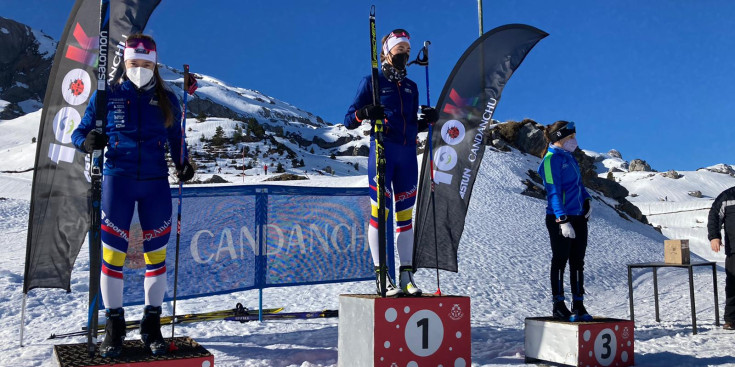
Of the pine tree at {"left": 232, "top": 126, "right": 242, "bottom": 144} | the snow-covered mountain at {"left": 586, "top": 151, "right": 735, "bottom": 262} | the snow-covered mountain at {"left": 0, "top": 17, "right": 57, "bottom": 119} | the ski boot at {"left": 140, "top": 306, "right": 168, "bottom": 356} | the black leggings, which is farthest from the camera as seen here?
the snow-covered mountain at {"left": 0, "top": 17, "right": 57, "bottom": 119}

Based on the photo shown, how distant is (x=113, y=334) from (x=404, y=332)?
71.3 inches

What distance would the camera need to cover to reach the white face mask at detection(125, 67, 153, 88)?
148 inches

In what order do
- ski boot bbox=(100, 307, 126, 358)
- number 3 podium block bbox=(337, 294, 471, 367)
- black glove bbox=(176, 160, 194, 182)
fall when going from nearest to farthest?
ski boot bbox=(100, 307, 126, 358), number 3 podium block bbox=(337, 294, 471, 367), black glove bbox=(176, 160, 194, 182)

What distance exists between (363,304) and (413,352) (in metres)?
0.47

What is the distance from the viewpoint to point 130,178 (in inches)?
142

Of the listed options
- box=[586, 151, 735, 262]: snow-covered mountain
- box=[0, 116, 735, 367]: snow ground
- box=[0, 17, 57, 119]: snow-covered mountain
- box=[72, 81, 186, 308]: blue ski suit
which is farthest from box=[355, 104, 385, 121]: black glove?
box=[0, 17, 57, 119]: snow-covered mountain

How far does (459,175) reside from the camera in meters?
6.27

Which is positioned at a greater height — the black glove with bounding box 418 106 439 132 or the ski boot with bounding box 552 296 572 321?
the black glove with bounding box 418 106 439 132

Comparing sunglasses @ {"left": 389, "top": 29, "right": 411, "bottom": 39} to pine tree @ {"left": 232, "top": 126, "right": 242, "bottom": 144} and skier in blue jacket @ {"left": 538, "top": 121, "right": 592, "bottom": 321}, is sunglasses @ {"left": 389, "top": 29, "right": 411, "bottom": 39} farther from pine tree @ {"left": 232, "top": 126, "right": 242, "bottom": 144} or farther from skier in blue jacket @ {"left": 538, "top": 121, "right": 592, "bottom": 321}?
pine tree @ {"left": 232, "top": 126, "right": 242, "bottom": 144}

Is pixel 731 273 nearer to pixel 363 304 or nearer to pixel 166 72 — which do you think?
pixel 363 304

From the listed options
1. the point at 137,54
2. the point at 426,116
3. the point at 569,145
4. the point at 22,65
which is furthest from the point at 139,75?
the point at 22,65

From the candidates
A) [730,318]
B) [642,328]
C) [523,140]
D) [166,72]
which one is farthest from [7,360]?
[166,72]

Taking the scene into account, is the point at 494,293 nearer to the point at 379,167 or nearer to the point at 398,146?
the point at 398,146

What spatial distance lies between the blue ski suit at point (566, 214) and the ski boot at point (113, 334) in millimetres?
3490
